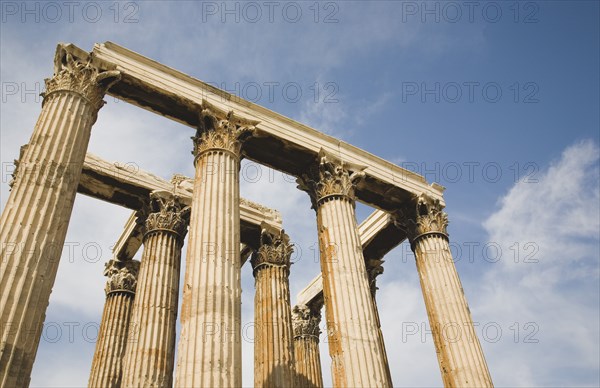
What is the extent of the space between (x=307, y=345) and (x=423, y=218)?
776cm

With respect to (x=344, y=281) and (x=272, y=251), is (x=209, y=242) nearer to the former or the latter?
(x=344, y=281)

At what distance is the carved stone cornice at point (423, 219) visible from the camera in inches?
734

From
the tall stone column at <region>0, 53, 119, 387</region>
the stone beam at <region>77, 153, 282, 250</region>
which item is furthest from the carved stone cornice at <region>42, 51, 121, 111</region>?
the stone beam at <region>77, 153, 282, 250</region>

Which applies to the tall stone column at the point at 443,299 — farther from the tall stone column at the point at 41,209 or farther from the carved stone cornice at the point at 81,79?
the tall stone column at the point at 41,209

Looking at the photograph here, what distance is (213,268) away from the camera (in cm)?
1198

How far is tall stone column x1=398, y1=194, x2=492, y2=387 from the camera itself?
15.6 m

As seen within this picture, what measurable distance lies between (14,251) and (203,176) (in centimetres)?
541

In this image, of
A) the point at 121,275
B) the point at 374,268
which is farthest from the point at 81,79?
the point at 374,268

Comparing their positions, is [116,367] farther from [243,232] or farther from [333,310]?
[333,310]

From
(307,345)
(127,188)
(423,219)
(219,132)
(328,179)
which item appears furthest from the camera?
A: (307,345)

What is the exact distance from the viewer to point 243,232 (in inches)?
789

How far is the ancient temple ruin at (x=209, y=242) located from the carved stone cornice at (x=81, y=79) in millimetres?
44

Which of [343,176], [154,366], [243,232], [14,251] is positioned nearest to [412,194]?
[343,176]

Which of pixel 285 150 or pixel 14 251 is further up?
pixel 285 150
